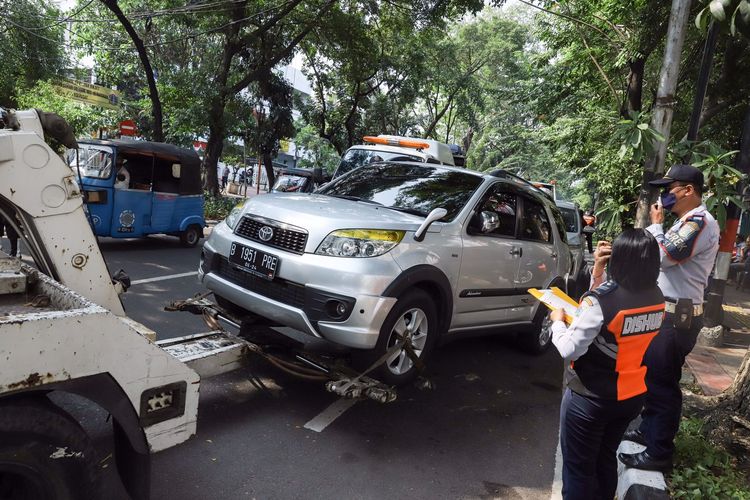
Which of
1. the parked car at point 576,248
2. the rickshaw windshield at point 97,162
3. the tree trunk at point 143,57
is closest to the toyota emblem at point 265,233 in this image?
the parked car at point 576,248

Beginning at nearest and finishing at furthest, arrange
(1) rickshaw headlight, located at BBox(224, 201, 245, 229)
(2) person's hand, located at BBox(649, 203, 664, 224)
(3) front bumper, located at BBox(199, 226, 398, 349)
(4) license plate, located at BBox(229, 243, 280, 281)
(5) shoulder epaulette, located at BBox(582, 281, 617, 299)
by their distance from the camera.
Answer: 1. (5) shoulder epaulette, located at BBox(582, 281, 617, 299)
2. (3) front bumper, located at BBox(199, 226, 398, 349)
3. (2) person's hand, located at BBox(649, 203, 664, 224)
4. (4) license plate, located at BBox(229, 243, 280, 281)
5. (1) rickshaw headlight, located at BBox(224, 201, 245, 229)

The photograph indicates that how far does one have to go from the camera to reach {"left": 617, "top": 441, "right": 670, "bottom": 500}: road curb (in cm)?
292

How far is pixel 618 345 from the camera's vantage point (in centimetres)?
240

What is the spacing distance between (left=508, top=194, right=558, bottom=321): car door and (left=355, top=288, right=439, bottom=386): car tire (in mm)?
1339

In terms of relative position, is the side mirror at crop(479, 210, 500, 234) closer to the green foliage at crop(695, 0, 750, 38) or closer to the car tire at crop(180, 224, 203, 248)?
the green foliage at crop(695, 0, 750, 38)

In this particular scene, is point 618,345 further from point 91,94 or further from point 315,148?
point 315,148

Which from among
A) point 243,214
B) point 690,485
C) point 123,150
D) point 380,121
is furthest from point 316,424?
point 380,121

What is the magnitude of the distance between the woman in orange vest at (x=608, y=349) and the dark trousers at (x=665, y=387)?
0.81 metres

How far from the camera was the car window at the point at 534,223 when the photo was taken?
520cm

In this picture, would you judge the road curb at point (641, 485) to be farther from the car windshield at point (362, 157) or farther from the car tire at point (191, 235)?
the car tire at point (191, 235)

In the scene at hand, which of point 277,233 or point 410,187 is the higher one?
point 410,187

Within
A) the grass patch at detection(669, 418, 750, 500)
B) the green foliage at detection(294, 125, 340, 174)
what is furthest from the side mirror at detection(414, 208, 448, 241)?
the green foliage at detection(294, 125, 340, 174)

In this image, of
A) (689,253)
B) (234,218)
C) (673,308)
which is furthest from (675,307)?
(234,218)

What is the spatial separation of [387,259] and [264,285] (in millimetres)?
899
